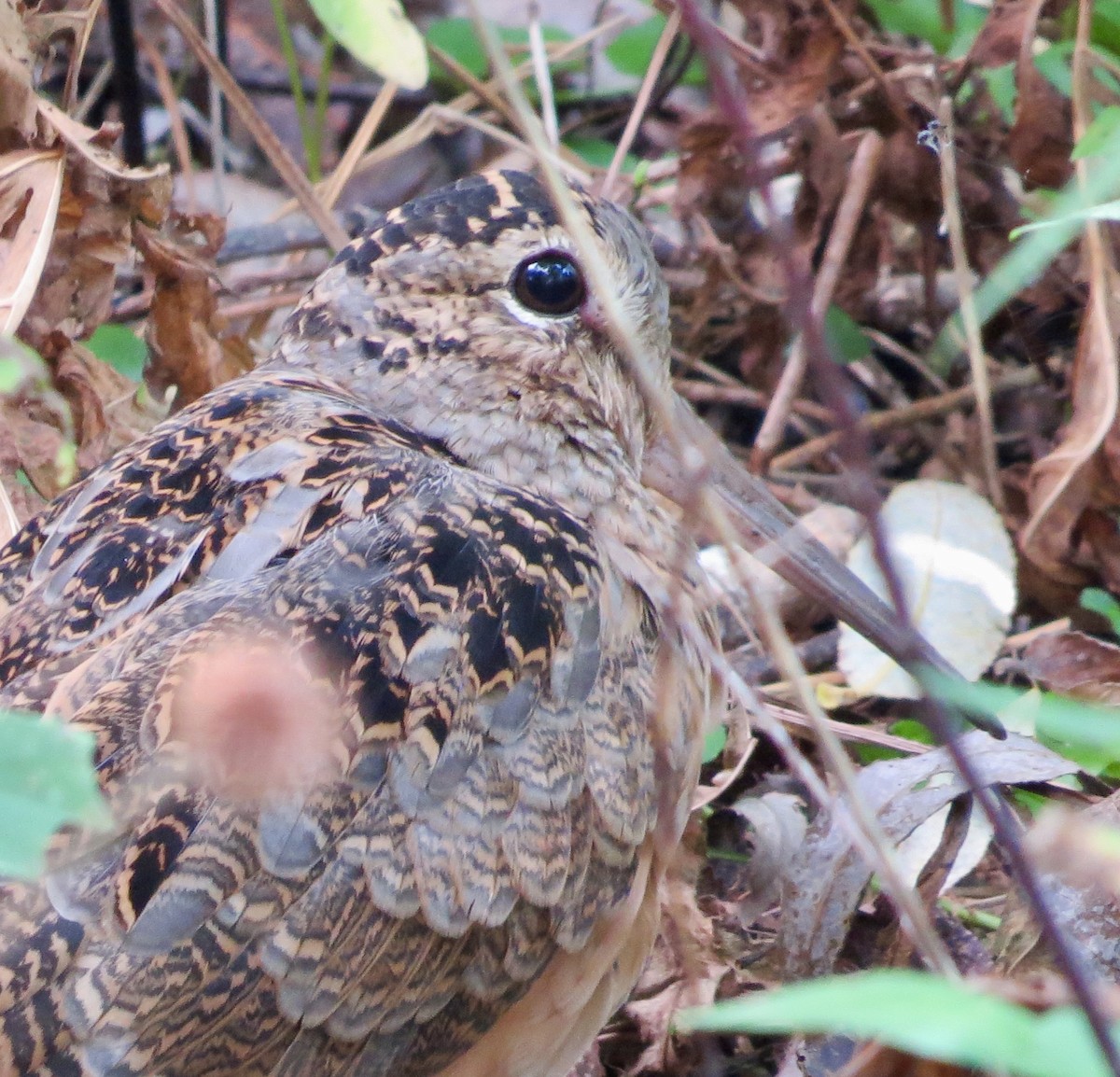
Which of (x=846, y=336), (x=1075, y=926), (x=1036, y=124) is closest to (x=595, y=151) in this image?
(x=846, y=336)

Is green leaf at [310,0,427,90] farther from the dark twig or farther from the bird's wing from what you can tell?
the bird's wing

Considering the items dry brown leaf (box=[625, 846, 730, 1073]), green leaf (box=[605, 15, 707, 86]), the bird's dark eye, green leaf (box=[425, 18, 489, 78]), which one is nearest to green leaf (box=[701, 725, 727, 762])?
dry brown leaf (box=[625, 846, 730, 1073])

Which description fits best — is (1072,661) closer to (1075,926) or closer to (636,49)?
(1075,926)

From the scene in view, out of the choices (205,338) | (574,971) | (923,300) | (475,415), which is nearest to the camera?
(574,971)

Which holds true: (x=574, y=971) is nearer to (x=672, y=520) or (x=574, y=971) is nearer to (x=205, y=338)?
(x=672, y=520)

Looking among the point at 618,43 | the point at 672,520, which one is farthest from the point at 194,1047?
the point at 618,43
